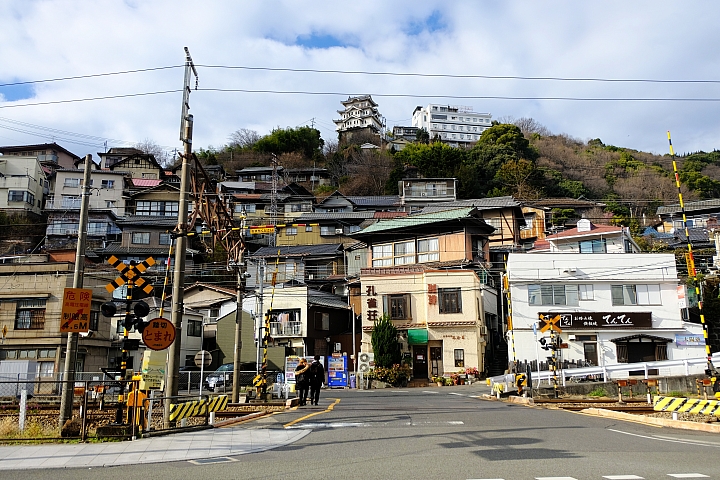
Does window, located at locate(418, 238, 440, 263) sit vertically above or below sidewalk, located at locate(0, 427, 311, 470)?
above

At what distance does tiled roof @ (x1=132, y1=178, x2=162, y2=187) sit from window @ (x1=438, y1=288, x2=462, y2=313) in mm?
44199

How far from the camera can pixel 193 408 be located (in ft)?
46.0

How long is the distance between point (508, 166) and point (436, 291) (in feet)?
104

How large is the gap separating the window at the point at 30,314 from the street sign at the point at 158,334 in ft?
84.5

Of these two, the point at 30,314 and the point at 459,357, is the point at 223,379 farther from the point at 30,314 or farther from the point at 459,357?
the point at 459,357

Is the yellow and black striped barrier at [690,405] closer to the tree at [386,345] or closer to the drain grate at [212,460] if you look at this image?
the drain grate at [212,460]

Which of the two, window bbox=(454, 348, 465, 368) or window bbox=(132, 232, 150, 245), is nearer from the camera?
window bbox=(454, 348, 465, 368)

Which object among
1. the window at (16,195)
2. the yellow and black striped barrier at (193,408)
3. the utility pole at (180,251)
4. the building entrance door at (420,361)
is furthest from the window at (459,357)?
the window at (16,195)

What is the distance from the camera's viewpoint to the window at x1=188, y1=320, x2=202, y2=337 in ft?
142

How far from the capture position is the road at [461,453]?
8172mm

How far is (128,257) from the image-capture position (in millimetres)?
55906

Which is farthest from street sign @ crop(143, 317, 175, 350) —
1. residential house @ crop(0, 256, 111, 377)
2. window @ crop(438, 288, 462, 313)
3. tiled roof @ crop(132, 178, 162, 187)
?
tiled roof @ crop(132, 178, 162, 187)

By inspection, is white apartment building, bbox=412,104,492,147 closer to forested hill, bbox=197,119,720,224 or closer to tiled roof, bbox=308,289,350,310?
forested hill, bbox=197,119,720,224

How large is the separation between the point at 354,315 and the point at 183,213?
99.5ft
